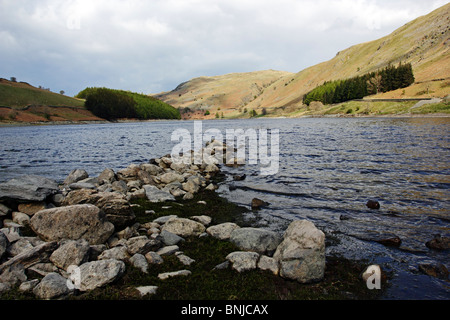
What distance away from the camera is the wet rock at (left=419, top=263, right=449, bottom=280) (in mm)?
5656

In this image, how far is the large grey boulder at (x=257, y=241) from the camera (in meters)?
6.80

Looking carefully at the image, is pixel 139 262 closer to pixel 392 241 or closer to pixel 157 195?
pixel 157 195

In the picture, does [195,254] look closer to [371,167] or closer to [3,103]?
[371,167]

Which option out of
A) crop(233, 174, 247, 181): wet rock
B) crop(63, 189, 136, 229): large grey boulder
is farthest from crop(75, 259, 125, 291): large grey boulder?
crop(233, 174, 247, 181): wet rock

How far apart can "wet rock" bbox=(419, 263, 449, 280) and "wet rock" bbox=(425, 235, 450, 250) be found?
3.45 ft

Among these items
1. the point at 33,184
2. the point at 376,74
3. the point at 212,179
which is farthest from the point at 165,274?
the point at 376,74

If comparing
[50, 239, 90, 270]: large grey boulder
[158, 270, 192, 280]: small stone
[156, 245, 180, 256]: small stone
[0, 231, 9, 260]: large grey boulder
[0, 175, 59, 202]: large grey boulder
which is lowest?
[158, 270, 192, 280]: small stone

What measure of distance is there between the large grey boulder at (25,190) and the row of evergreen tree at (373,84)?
110992mm

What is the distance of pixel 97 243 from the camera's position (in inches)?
265

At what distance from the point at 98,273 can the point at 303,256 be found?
4185 mm

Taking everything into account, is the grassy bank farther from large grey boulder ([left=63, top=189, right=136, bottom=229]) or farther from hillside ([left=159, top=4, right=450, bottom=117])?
hillside ([left=159, top=4, right=450, bottom=117])

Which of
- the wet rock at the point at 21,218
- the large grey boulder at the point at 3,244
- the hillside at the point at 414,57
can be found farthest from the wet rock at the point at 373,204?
the hillside at the point at 414,57
